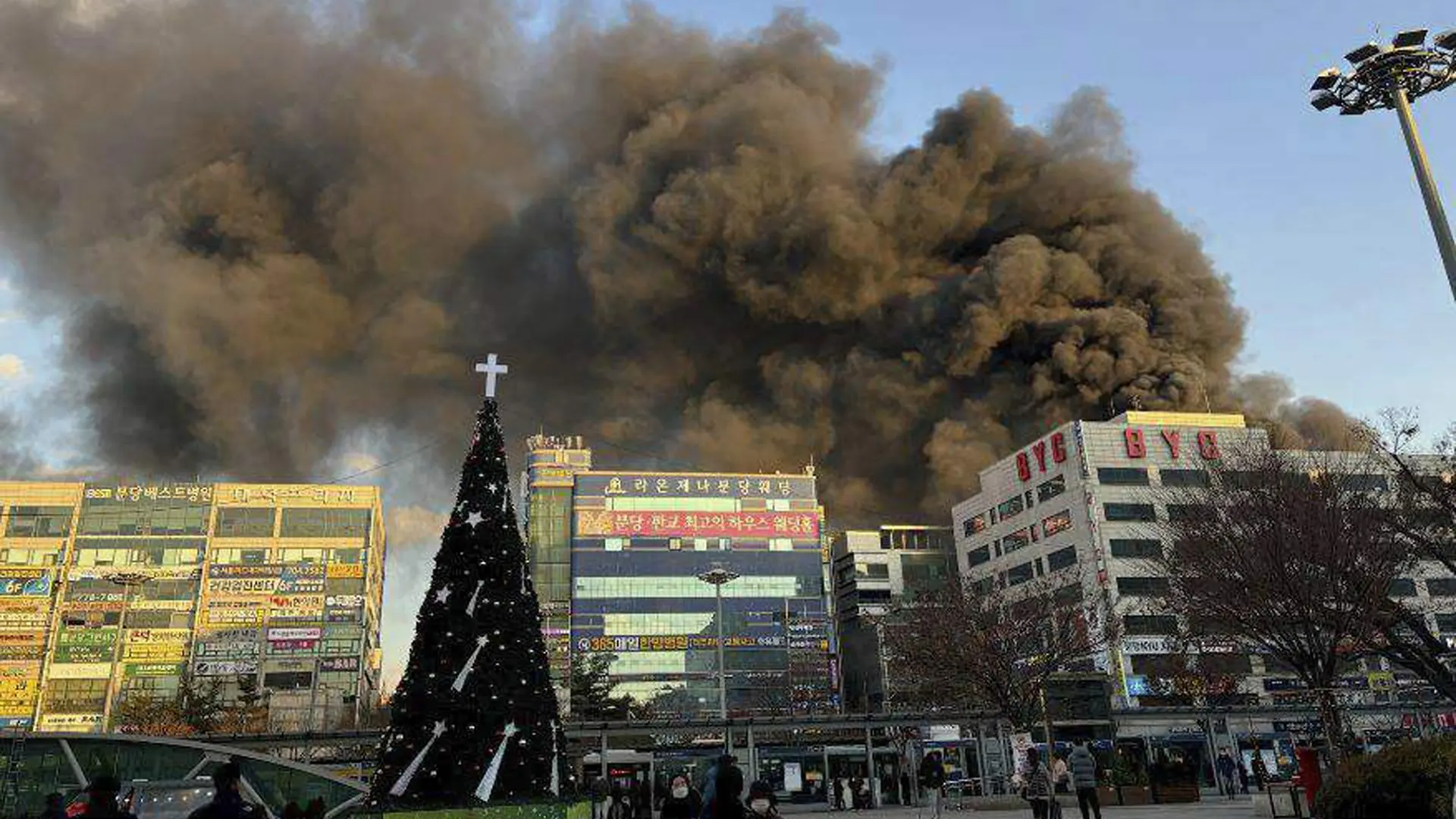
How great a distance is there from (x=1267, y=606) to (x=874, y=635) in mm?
71786

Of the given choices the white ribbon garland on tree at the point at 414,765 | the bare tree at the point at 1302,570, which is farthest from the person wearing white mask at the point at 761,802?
the bare tree at the point at 1302,570

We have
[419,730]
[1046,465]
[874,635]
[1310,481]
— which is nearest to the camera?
[419,730]

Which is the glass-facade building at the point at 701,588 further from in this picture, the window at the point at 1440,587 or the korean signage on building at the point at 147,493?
the window at the point at 1440,587

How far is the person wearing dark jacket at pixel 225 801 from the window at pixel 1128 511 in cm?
6567

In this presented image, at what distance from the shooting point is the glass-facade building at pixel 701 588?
82.1 meters

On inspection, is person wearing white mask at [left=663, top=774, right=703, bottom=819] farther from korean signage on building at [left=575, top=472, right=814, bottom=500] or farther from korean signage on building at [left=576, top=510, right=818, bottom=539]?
korean signage on building at [left=575, top=472, right=814, bottom=500]

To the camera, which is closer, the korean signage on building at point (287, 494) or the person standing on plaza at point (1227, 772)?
the person standing on plaza at point (1227, 772)

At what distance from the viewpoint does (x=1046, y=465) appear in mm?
71312

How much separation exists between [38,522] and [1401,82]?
95433 millimetres

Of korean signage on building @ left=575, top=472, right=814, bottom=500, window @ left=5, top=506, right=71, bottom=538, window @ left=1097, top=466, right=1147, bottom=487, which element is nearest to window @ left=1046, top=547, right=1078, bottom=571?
window @ left=1097, top=466, right=1147, bottom=487

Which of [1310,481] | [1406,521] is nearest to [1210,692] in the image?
[1310,481]

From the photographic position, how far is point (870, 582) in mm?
95688

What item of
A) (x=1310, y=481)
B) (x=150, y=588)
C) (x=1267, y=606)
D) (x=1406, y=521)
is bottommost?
(x=1267, y=606)

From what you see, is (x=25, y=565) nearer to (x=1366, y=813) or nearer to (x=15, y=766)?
(x=15, y=766)
